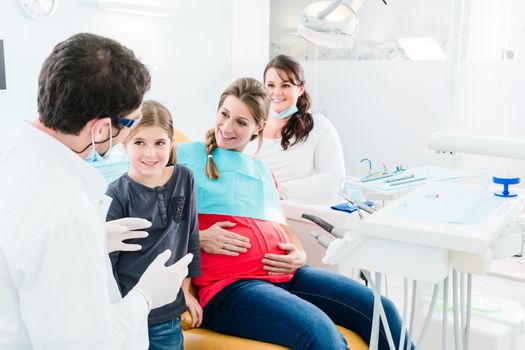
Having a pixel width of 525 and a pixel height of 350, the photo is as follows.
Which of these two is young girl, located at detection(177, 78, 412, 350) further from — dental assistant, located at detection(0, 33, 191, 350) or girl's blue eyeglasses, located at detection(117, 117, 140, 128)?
girl's blue eyeglasses, located at detection(117, 117, 140, 128)

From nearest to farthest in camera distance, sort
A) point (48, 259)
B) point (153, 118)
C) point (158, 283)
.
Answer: point (48, 259)
point (158, 283)
point (153, 118)

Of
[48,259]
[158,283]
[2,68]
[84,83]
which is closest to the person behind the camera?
[48,259]

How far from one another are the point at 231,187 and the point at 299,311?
1.61 feet

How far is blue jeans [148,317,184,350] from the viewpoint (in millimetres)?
1428

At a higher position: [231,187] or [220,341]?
[231,187]

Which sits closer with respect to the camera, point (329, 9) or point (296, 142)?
point (329, 9)

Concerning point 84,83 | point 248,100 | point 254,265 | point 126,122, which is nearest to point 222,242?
point 254,265

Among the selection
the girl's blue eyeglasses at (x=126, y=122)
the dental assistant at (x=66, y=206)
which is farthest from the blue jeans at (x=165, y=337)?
the girl's blue eyeglasses at (x=126, y=122)

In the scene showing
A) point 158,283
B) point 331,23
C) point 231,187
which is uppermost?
point 331,23

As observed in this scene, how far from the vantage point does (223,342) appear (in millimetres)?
1441

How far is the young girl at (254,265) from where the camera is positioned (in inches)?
56.3

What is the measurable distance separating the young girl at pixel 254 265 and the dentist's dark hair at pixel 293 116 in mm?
526

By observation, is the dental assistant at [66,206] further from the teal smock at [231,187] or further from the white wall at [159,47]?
the white wall at [159,47]

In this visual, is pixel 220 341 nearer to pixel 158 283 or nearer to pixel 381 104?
pixel 158 283
